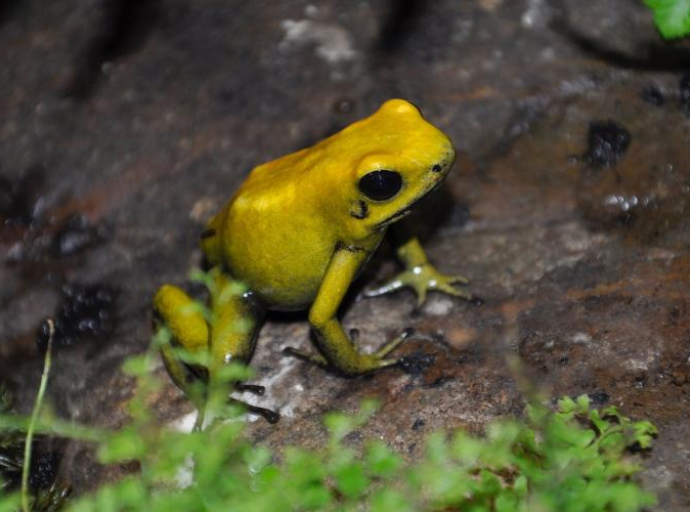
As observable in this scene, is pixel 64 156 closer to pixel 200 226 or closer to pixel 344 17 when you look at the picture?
pixel 200 226

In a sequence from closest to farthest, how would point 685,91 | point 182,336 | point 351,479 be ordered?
point 351,479 < point 182,336 < point 685,91

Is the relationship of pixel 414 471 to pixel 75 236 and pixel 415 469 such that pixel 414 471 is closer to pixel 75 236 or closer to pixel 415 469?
pixel 415 469

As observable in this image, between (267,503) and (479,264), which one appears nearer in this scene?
(267,503)

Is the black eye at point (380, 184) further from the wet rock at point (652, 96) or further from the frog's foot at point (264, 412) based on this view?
the wet rock at point (652, 96)

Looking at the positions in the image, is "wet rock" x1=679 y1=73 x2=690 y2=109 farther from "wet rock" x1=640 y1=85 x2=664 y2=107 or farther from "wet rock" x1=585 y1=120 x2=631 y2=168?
"wet rock" x1=585 y1=120 x2=631 y2=168

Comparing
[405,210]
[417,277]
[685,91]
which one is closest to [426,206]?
[417,277]

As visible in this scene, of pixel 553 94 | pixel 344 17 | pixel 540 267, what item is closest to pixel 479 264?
pixel 540 267

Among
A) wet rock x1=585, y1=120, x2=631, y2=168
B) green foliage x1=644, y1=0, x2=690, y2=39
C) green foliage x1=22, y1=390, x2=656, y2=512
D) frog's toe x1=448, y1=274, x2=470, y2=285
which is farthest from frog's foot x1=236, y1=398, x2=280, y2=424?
green foliage x1=644, y1=0, x2=690, y2=39

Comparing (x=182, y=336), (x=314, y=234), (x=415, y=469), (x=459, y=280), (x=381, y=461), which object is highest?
(x=381, y=461)
